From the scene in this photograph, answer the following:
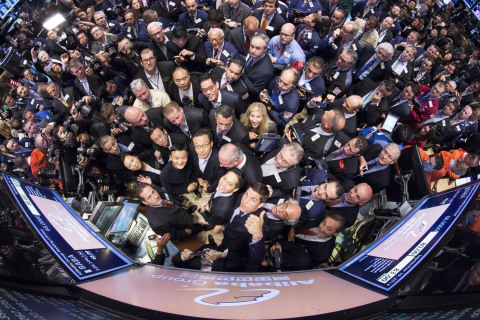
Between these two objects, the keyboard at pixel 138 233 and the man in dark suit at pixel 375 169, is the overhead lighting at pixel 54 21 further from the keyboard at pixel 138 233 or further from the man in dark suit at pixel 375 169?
the man in dark suit at pixel 375 169

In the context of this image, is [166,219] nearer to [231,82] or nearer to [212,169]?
[212,169]

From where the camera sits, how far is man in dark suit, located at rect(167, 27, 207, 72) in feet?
14.2

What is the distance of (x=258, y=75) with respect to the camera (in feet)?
12.8

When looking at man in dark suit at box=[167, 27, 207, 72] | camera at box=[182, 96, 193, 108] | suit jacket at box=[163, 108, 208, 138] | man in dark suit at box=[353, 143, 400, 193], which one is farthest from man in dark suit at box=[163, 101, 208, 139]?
man in dark suit at box=[353, 143, 400, 193]

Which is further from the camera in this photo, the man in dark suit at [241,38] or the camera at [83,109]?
the man in dark suit at [241,38]

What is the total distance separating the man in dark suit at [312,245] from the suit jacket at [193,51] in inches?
136

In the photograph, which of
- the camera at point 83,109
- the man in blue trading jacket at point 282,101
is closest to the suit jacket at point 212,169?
the man in blue trading jacket at point 282,101

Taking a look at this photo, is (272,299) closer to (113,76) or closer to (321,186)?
(321,186)

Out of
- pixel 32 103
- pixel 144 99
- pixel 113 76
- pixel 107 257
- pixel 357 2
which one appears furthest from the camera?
pixel 357 2

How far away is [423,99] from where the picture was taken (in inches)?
188

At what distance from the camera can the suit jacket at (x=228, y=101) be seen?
3.57 meters

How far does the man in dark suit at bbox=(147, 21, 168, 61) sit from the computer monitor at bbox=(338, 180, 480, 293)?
4.39 m

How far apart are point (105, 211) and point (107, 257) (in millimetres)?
957

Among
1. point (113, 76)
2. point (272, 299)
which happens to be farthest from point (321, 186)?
point (113, 76)
